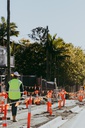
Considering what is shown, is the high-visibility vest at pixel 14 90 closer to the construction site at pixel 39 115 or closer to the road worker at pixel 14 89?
the road worker at pixel 14 89

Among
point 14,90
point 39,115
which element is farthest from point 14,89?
point 39,115

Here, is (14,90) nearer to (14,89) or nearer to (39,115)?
(14,89)

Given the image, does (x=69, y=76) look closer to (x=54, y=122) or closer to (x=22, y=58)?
(x=22, y=58)

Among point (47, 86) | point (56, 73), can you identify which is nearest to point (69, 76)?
point (56, 73)

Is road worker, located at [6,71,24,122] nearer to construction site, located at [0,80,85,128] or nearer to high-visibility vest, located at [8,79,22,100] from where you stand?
high-visibility vest, located at [8,79,22,100]

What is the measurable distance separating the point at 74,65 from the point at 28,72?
450 inches

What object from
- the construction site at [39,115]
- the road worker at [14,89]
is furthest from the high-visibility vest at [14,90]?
the construction site at [39,115]

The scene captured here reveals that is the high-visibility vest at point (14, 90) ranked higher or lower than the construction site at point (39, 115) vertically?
higher

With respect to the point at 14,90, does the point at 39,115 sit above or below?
below

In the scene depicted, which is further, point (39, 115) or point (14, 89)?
point (39, 115)

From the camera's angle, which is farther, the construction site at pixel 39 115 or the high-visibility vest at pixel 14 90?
the high-visibility vest at pixel 14 90

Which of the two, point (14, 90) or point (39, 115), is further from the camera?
point (39, 115)

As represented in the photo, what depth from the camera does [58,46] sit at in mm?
61000

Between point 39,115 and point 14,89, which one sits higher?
point 14,89
